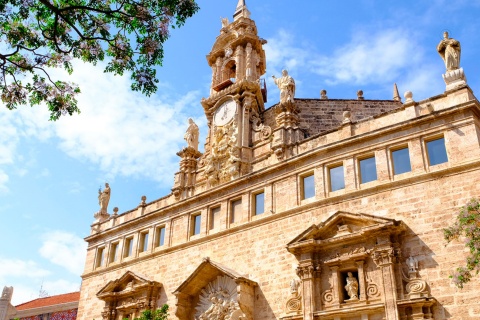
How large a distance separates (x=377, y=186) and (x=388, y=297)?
3777mm

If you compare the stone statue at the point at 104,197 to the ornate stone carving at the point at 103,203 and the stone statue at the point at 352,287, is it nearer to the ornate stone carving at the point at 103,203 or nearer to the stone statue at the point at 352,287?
Answer: the ornate stone carving at the point at 103,203

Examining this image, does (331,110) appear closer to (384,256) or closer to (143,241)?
(143,241)

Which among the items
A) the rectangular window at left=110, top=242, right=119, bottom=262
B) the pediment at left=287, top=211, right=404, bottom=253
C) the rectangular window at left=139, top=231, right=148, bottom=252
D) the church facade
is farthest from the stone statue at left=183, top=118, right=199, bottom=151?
the pediment at left=287, top=211, right=404, bottom=253

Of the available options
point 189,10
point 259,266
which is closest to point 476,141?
point 259,266

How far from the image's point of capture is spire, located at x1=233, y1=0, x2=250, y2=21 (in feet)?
94.6

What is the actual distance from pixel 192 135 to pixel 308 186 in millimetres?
9136

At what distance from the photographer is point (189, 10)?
10.0 meters

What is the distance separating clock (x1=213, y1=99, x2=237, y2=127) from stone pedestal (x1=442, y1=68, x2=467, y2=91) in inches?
412

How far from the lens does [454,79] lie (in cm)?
1733

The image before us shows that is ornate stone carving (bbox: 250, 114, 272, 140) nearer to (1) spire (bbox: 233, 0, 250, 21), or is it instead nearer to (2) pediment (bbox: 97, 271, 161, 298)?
(1) spire (bbox: 233, 0, 250, 21)

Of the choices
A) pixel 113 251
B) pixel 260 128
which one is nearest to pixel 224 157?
pixel 260 128

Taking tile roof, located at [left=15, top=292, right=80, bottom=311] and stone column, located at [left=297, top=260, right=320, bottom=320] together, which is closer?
stone column, located at [left=297, top=260, right=320, bottom=320]

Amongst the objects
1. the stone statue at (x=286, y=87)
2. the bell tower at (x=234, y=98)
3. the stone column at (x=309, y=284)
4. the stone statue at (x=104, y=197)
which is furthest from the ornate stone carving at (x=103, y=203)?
the stone column at (x=309, y=284)

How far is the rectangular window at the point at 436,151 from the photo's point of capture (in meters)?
16.4
